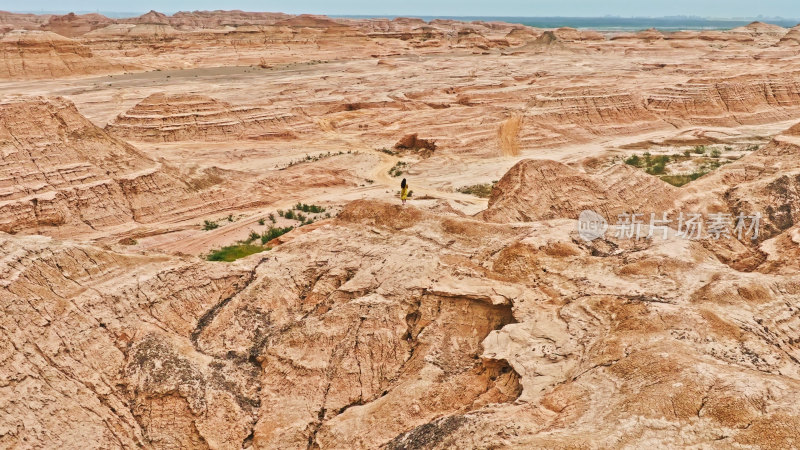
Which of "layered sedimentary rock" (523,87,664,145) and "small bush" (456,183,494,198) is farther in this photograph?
"layered sedimentary rock" (523,87,664,145)

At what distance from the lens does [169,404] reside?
34.6 feet

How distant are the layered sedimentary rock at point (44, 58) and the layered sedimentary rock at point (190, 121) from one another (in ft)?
116

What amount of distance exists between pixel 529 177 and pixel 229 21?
146 m

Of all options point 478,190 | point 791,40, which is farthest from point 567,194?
point 791,40

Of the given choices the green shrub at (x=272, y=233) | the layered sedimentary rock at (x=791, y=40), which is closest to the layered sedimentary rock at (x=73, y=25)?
the green shrub at (x=272, y=233)

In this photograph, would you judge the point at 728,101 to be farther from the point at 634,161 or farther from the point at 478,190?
the point at 478,190

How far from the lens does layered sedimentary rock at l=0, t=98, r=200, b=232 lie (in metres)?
21.6

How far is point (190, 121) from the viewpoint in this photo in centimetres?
3788

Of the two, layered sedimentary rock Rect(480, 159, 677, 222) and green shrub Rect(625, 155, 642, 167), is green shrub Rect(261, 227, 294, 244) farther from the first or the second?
green shrub Rect(625, 155, 642, 167)

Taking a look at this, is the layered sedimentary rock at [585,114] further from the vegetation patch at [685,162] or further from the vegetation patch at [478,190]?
the vegetation patch at [478,190]

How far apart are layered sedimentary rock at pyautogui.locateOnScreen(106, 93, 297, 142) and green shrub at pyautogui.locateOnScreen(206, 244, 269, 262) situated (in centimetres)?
1750

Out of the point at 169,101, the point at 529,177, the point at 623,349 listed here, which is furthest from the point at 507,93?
the point at 623,349

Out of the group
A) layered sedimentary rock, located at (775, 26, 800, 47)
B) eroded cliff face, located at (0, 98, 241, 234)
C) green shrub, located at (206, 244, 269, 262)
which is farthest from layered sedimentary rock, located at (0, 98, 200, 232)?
layered sedimentary rock, located at (775, 26, 800, 47)

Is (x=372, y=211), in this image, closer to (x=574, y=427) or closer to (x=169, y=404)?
(x=169, y=404)
